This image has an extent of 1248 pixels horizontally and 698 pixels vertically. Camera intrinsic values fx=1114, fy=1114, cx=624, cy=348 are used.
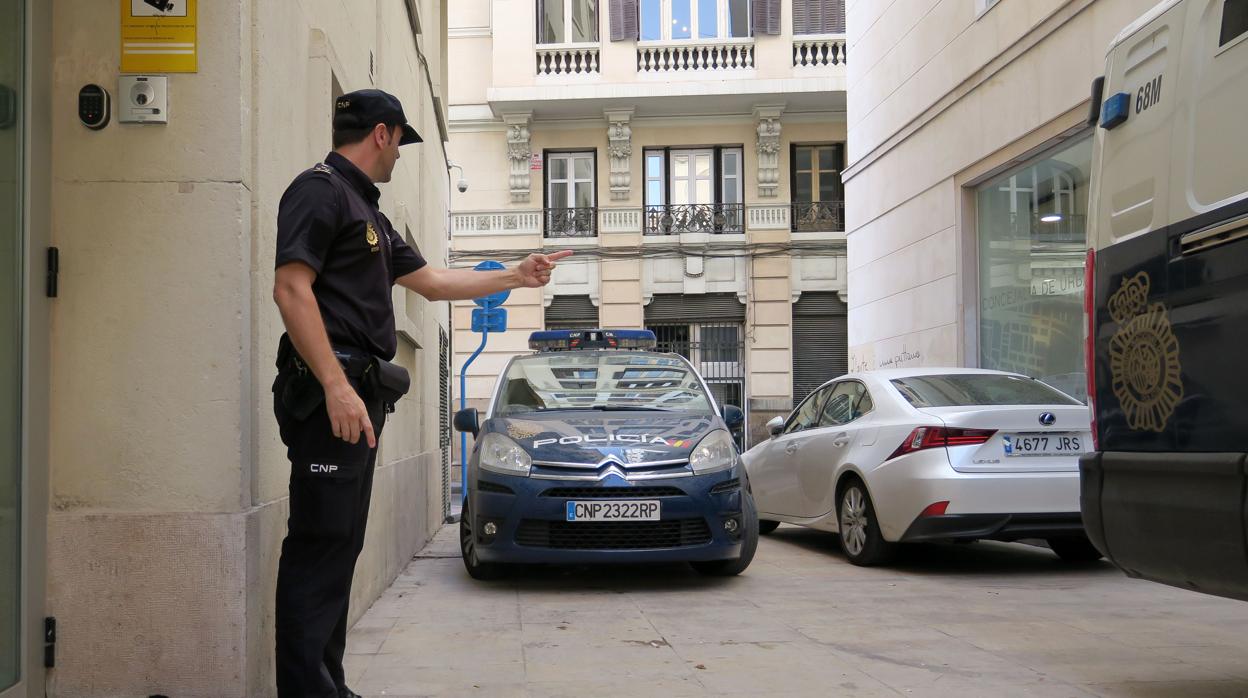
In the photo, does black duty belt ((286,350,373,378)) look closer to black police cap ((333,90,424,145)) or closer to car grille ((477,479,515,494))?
black police cap ((333,90,424,145))

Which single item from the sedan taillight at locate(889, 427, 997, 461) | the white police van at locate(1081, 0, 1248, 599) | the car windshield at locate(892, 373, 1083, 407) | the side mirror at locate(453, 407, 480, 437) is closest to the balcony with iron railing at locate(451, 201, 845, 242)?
the car windshield at locate(892, 373, 1083, 407)

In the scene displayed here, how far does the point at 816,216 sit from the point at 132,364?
69.2 ft

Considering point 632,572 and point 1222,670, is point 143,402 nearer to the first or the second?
point 1222,670

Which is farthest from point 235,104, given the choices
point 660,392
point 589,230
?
point 589,230

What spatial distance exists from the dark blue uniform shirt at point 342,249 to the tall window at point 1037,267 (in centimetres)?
825

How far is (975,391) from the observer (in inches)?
302

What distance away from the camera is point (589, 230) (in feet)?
77.7

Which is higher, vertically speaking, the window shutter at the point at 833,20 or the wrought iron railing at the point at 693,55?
the window shutter at the point at 833,20

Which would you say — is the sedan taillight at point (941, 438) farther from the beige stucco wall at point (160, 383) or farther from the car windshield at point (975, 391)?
the beige stucco wall at point (160, 383)

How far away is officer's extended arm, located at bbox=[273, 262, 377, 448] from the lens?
2.95 meters

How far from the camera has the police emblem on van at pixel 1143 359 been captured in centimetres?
356

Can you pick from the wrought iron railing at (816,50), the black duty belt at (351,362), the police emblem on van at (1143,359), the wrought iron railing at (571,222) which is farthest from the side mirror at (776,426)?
the wrought iron railing at (816,50)

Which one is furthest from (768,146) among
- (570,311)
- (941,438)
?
(941,438)

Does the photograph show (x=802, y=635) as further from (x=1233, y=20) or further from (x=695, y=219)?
(x=695, y=219)
